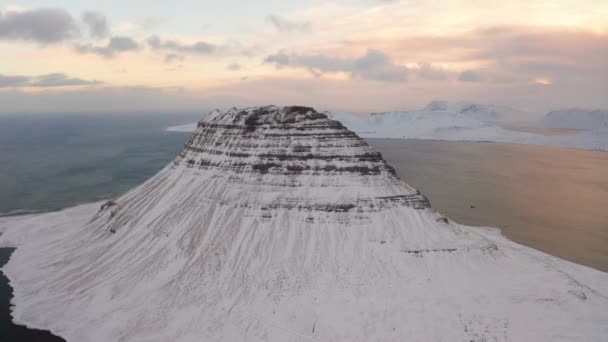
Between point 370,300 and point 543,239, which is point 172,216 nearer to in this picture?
point 370,300

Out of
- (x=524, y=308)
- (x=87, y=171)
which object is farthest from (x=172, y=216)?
(x=87, y=171)

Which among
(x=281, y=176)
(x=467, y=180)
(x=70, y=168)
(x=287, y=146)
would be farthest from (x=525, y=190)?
(x=70, y=168)

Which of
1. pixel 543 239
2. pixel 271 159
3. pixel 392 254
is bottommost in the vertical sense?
pixel 543 239

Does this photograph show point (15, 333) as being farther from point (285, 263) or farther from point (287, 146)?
point (287, 146)

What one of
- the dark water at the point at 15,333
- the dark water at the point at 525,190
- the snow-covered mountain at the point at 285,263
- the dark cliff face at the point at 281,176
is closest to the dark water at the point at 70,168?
the snow-covered mountain at the point at 285,263

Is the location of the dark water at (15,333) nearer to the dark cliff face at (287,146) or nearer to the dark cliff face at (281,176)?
the dark cliff face at (281,176)

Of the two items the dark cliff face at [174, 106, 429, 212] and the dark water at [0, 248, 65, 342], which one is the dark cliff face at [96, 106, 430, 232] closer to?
the dark cliff face at [174, 106, 429, 212]
